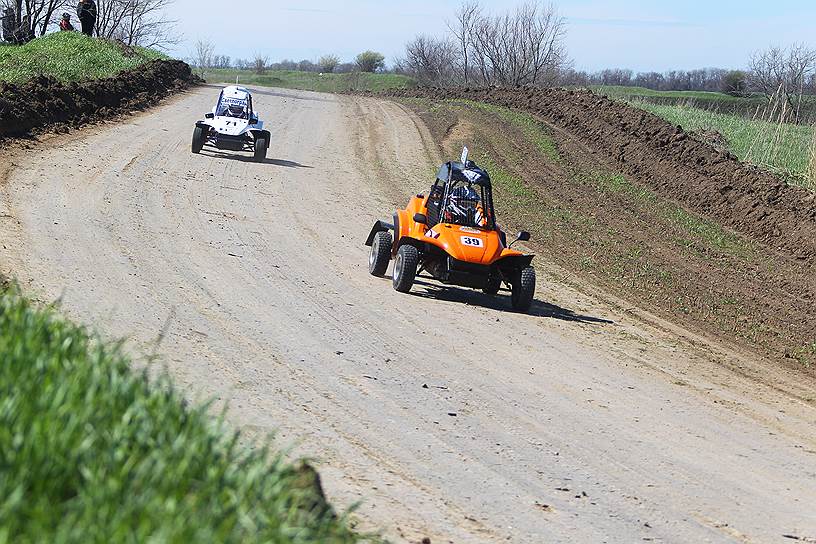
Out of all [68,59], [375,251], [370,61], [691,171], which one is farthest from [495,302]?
[370,61]

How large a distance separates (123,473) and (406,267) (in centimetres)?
984

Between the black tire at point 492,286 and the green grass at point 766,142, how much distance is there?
13763 mm

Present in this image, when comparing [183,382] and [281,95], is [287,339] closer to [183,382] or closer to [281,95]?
[183,382]

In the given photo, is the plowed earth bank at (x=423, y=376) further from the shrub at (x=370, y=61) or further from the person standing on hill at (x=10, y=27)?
the shrub at (x=370, y=61)

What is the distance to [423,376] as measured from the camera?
33.2 ft

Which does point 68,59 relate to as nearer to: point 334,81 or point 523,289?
point 523,289

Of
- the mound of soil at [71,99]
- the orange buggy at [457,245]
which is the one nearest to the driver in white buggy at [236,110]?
the mound of soil at [71,99]

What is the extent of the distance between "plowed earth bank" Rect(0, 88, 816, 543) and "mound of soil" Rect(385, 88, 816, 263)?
7436 millimetres

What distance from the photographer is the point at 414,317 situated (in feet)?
41.3

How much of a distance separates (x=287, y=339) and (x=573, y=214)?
490 inches

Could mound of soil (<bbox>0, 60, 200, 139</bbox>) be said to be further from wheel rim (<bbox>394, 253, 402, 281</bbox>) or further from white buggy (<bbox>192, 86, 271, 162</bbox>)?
wheel rim (<bbox>394, 253, 402, 281</bbox>)

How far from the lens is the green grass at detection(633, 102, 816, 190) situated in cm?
2755

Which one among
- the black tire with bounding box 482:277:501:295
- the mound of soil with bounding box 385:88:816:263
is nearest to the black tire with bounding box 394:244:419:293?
the black tire with bounding box 482:277:501:295


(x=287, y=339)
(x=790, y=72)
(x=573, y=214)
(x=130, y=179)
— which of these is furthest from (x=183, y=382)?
(x=790, y=72)
